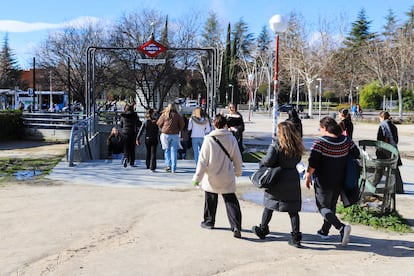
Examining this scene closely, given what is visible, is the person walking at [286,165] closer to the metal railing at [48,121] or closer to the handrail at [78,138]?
the handrail at [78,138]

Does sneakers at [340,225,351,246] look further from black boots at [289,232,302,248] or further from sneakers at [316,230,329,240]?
black boots at [289,232,302,248]

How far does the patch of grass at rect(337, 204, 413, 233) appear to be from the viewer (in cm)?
646

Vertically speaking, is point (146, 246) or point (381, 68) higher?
point (381, 68)

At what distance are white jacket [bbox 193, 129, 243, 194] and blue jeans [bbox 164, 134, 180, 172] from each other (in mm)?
4587

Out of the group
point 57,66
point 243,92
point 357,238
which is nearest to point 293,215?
point 357,238

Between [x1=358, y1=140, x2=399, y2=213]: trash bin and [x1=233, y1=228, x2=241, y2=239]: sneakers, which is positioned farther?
[x1=358, y1=140, x2=399, y2=213]: trash bin

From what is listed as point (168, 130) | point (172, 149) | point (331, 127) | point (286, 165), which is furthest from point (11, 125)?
point (331, 127)

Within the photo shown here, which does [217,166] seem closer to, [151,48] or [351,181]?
[351,181]

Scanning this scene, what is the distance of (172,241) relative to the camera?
5699 millimetres

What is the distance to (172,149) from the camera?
1062 cm

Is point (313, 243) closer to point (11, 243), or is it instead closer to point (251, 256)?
point (251, 256)

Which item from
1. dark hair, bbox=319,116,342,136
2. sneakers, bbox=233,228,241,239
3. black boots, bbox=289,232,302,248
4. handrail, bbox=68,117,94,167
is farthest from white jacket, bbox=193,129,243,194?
handrail, bbox=68,117,94,167

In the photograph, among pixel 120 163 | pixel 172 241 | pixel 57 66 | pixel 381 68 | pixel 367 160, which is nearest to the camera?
pixel 172 241

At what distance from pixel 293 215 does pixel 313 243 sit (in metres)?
0.55
